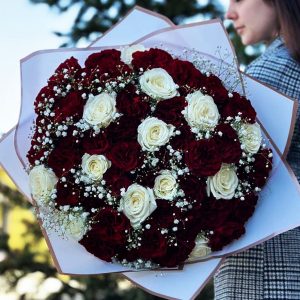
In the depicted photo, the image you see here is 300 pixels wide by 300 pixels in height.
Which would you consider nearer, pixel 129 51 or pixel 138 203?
pixel 138 203

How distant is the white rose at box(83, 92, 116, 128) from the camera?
159cm

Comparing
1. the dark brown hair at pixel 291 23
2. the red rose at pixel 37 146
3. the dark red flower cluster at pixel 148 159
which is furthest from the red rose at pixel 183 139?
the dark brown hair at pixel 291 23

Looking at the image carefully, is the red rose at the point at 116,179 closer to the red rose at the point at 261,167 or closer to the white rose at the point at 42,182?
the white rose at the point at 42,182

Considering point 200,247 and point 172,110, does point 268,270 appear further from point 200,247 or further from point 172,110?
point 172,110

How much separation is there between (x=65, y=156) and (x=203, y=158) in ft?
1.05

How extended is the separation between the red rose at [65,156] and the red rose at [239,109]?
0.35m

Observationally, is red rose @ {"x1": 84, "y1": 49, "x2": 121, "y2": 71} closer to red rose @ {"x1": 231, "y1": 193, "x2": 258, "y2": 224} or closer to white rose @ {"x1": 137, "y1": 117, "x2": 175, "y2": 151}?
white rose @ {"x1": 137, "y1": 117, "x2": 175, "y2": 151}

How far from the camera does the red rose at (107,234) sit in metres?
1.59

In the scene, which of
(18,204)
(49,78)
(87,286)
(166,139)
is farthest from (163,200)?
(18,204)

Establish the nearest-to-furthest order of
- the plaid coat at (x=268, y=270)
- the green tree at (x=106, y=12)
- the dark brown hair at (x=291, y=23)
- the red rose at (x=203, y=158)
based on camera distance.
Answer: the red rose at (x=203, y=158), the plaid coat at (x=268, y=270), the dark brown hair at (x=291, y=23), the green tree at (x=106, y=12)

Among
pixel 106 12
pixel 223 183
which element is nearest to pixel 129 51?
pixel 223 183

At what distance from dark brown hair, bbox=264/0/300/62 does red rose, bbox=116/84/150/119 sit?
0.51 metres

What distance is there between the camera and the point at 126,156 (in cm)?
158

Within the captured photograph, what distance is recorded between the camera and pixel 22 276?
3.13m
